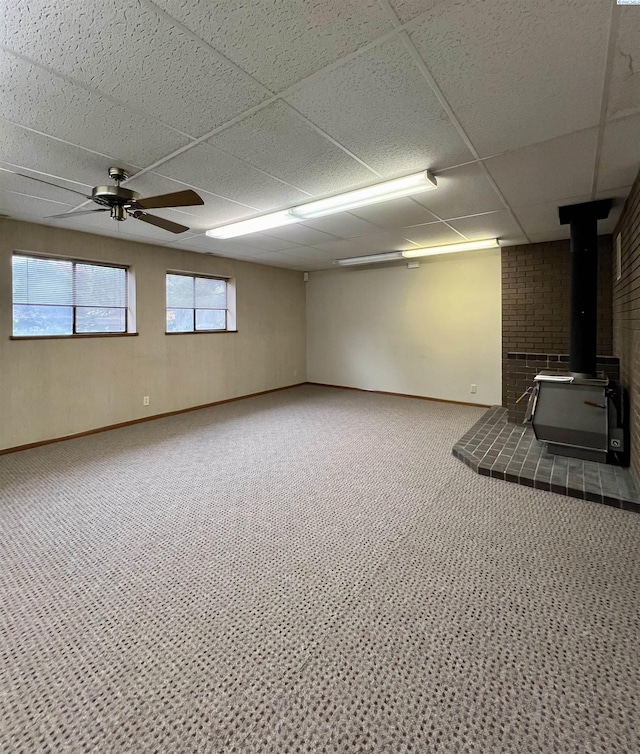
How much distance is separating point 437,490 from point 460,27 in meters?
2.86

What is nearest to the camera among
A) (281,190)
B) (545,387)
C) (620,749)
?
(620,749)

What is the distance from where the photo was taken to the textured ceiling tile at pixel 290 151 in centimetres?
212

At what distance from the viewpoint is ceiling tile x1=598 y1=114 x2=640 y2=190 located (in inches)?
84.6

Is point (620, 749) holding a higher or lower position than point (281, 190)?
lower

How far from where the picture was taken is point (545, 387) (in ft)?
11.8

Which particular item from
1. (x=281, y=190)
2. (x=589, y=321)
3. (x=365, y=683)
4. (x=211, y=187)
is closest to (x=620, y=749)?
(x=365, y=683)

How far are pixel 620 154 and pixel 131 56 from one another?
9.93 ft

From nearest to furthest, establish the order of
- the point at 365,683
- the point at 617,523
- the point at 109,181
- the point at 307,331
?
the point at 365,683
the point at 617,523
the point at 109,181
the point at 307,331

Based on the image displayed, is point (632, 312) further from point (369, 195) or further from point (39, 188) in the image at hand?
point (39, 188)

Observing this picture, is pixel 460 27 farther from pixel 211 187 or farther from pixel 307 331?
pixel 307 331

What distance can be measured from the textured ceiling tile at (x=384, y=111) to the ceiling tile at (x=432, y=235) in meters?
1.79

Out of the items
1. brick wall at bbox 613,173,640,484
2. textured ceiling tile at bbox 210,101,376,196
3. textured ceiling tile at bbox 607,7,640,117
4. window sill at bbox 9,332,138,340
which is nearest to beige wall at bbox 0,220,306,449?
window sill at bbox 9,332,138,340

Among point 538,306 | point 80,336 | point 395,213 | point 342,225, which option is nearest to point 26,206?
point 80,336

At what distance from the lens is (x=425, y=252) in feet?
18.3
